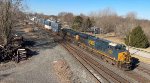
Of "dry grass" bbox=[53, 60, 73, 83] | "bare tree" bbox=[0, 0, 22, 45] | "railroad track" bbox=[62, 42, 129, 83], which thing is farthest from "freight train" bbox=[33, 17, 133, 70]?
"bare tree" bbox=[0, 0, 22, 45]

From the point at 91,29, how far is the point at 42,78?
259 feet

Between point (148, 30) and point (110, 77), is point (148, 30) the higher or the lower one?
the higher one

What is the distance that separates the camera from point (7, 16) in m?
40.5

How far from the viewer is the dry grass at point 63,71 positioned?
2267 centimetres

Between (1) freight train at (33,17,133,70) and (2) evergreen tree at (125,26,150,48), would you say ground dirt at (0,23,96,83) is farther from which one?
(2) evergreen tree at (125,26,150,48)

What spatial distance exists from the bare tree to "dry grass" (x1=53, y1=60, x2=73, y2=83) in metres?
15.0

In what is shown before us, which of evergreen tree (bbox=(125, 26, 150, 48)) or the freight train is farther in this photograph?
evergreen tree (bbox=(125, 26, 150, 48))

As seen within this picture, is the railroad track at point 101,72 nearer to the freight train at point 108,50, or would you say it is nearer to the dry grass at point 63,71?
the freight train at point 108,50

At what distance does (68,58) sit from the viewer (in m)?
33.4

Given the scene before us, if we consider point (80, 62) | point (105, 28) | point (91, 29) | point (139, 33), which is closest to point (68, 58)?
point (80, 62)

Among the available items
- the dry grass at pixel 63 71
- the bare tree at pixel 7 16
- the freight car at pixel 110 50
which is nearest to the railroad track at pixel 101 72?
the freight car at pixel 110 50

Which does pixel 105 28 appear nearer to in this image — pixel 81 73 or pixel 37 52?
pixel 37 52

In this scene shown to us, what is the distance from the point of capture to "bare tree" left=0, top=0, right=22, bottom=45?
1574 inches

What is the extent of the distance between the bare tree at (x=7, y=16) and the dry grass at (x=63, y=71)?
15.0 meters
